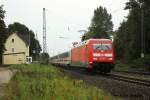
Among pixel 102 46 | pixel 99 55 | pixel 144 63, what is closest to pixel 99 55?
pixel 99 55

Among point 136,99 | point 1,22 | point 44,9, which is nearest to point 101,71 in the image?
point 44,9

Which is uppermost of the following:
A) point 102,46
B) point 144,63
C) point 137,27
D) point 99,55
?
point 137,27

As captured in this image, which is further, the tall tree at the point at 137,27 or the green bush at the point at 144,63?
the tall tree at the point at 137,27

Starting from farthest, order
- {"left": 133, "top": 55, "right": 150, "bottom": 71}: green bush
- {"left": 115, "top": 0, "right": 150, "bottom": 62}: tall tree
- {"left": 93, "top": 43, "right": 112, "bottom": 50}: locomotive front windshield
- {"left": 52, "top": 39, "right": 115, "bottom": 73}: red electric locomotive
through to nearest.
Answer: {"left": 115, "top": 0, "right": 150, "bottom": 62}: tall tree, {"left": 133, "top": 55, "right": 150, "bottom": 71}: green bush, {"left": 93, "top": 43, "right": 112, "bottom": 50}: locomotive front windshield, {"left": 52, "top": 39, "right": 115, "bottom": 73}: red electric locomotive

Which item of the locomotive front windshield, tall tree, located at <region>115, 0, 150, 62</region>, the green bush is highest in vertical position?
tall tree, located at <region>115, 0, 150, 62</region>

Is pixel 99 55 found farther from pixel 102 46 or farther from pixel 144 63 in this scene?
pixel 144 63

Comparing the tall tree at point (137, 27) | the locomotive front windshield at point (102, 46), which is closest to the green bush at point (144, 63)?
the tall tree at point (137, 27)

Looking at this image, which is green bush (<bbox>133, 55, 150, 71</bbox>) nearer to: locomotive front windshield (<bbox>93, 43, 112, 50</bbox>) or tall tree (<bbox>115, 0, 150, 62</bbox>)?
tall tree (<bbox>115, 0, 150, 62</bbox>)

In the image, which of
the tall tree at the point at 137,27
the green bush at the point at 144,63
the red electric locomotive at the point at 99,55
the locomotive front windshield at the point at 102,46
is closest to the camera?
the red electric locomotive at the point at 99,55

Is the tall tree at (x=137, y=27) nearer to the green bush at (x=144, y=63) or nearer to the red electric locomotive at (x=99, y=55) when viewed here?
the green bush at (x=144, y=63)

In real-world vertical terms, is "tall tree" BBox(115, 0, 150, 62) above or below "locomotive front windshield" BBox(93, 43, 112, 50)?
above

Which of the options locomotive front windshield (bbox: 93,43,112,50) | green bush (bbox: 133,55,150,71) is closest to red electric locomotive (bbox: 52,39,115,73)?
locomotive front windshield (bbox: 93,43,112,50)

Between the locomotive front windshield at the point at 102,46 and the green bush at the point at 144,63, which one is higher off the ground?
the locomotive front windshield at the point at 102,46

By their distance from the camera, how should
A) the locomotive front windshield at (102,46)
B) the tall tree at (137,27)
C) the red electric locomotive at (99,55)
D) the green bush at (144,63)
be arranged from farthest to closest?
1. the tall tree at (137,27)
2. the green bush at (144,63)
3. the locomotive front windshield at (102,46)
4. the red electric locomotive at (99,55)
